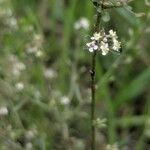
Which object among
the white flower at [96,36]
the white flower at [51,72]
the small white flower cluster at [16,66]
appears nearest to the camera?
the white flower at [96,36]

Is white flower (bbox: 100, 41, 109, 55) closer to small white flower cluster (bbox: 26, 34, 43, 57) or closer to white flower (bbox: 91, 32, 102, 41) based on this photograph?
white flower (bbox: 91, 32, 102, 41)

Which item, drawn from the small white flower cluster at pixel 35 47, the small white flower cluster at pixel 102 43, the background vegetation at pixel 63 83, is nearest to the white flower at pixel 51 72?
the background vegetation at pixel 63 83

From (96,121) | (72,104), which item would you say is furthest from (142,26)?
(96,121)

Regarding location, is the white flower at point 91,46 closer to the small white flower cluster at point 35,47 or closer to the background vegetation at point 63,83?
the background vegetation at point 63,83

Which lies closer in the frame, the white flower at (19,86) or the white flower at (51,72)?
the white flower at (19,86)

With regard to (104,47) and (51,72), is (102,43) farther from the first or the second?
(51,72)
